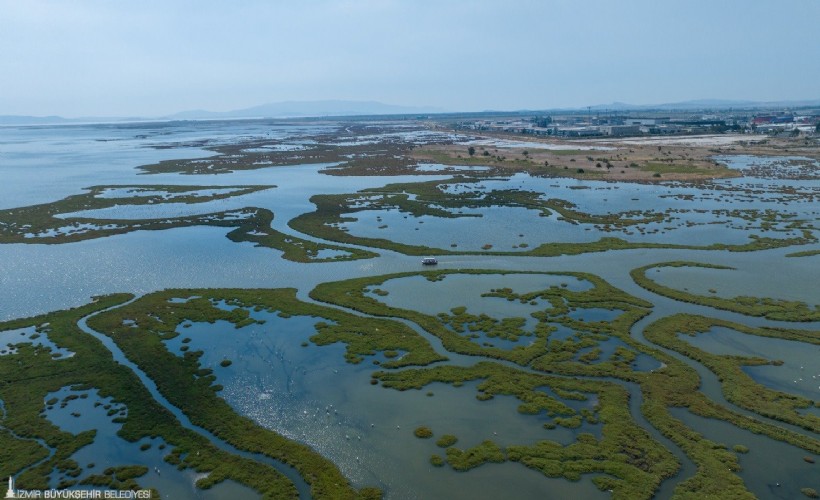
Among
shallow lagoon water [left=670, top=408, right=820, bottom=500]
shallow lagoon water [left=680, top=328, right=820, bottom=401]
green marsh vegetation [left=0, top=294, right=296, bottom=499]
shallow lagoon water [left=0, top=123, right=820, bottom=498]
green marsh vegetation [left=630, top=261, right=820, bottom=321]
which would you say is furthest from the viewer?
green marsh vegetation [left=630, top=261, right=820, bottom=321]

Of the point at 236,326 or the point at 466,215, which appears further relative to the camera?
the point at 466,215

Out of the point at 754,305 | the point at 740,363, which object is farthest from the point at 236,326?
the point at 754,305

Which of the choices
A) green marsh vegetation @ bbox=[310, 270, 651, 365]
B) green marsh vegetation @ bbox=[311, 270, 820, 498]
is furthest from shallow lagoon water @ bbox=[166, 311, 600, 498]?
green marsh vegetation @ bbox=[310, 270, 651, 365]

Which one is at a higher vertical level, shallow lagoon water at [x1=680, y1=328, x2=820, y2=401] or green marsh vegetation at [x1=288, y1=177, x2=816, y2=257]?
green marsh vegetation at [x1=288, y1=177, x2=816, y2=257]

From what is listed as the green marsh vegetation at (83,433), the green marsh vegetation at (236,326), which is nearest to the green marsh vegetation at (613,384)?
the green marsh vegetation at (236,326)

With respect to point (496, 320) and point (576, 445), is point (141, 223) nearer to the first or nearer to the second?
point (496, 320)

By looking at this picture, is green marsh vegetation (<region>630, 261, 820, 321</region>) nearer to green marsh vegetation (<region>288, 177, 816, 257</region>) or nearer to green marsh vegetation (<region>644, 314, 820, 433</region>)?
green marsh vegetation (<region>644, 314, 820, 433</region>)

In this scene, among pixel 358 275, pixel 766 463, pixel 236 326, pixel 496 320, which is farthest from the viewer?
pixel 358 275

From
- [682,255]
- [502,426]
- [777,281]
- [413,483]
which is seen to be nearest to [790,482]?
[502,426]

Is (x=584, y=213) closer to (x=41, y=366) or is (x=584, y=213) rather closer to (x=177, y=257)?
(x=177, y=257)
